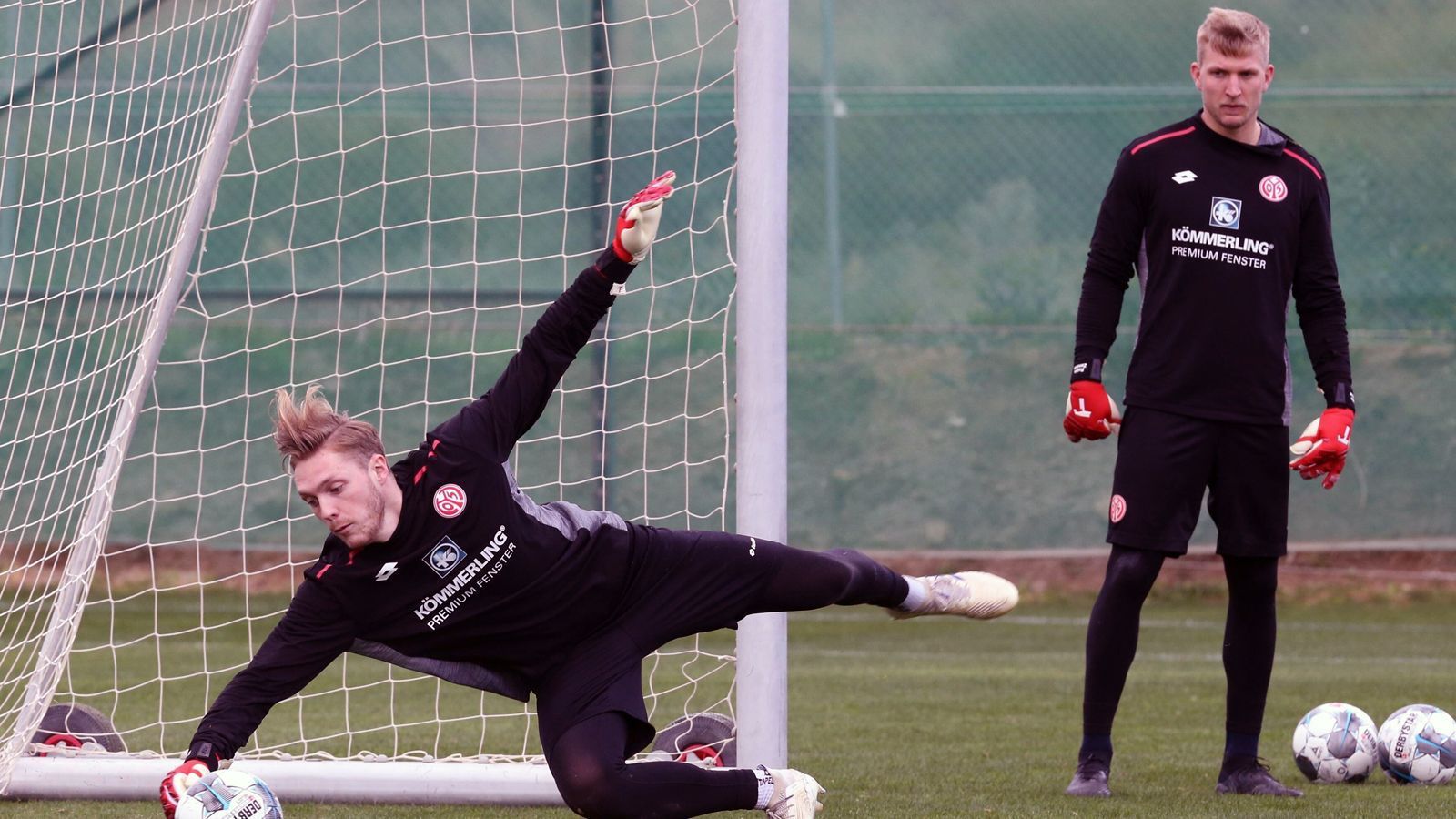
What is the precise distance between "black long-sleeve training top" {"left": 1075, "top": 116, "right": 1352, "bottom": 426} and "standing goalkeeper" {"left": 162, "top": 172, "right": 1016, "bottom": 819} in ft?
3.06

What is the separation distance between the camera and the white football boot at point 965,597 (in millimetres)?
4188

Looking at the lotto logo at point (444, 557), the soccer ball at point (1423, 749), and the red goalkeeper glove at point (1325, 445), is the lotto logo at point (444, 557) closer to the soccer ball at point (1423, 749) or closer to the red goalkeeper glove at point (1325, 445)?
the red goalkeeper glove at point (1325, 445)

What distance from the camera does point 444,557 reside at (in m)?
3.66

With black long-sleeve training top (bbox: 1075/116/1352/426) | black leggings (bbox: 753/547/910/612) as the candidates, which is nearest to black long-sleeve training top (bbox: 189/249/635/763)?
black leggings (bbox: 753/547/910/612)

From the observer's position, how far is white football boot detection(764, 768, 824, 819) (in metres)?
3.78

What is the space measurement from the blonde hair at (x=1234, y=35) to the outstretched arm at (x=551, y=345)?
58.1 inches

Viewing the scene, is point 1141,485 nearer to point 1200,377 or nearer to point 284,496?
point 1200,377

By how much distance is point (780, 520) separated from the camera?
4.45 meters

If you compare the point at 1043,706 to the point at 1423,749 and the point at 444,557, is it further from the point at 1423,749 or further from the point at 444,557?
the point at 444,557

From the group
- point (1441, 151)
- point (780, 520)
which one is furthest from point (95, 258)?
point (1441, 151)

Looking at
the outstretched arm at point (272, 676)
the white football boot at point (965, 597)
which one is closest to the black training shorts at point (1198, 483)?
the white football boot at point (965, 597)

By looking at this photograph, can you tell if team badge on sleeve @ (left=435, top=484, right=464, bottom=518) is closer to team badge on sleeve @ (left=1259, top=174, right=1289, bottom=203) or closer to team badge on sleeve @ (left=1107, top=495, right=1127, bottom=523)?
team badge on sleeve @ (left=1107, top=495, right=1127, bottom=523)

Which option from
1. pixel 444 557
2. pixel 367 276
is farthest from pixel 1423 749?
pixel 367 276

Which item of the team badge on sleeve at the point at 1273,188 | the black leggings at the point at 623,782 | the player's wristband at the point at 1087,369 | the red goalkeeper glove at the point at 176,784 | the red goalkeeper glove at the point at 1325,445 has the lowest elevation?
the black leggings at the point at 623,782
